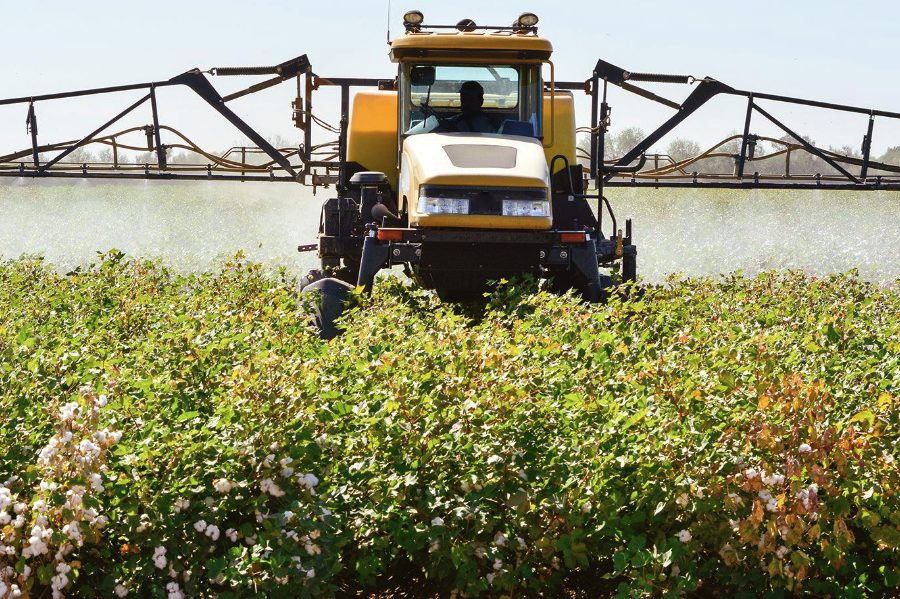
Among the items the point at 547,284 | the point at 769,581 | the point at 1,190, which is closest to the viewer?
the point at 769,581

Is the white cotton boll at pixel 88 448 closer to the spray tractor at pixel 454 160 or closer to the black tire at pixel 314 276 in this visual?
the spray tractor at pixel 454 160

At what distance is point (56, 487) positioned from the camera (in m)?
3.84

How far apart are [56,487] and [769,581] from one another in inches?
103

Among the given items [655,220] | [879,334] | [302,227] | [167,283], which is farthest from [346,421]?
[655,220]

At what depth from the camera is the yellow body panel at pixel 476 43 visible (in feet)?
31.6

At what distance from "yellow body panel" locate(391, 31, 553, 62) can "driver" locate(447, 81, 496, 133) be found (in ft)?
1.30

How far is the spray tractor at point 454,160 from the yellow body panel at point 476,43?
0.04ft

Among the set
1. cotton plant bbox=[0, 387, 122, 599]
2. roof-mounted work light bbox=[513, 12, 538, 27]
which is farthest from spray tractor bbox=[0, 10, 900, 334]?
cotton plant bbox=[0, 387, 122, 599]

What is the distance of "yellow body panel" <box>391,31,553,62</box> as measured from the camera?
9641 mm

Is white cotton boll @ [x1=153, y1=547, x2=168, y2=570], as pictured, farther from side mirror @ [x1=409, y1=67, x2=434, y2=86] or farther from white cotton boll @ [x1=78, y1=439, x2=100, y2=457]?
side mirror @ [x1=409, y1=67, x2=434, y2=86]

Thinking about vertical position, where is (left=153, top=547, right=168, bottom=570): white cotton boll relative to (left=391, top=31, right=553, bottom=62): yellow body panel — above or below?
below

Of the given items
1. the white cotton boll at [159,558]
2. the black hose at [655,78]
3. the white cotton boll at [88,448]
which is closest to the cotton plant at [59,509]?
the white cotton boll at [88,448]

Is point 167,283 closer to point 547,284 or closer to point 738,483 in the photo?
point 547,284

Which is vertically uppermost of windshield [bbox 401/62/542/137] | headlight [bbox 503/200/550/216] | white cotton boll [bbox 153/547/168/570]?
windshield [bbox 401/62/542/137]
